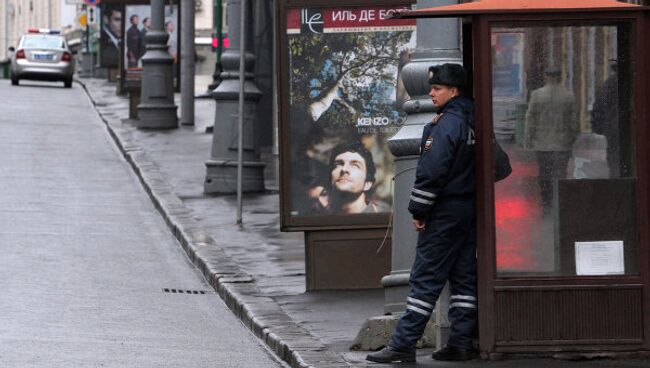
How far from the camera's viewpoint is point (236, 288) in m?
13.6

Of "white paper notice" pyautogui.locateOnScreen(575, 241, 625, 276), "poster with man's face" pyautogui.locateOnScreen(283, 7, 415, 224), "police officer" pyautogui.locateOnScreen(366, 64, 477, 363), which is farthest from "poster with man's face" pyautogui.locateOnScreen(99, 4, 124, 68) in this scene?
"white paper notice" pyautogui.locateOnScreen(575, 241, 625, 276)

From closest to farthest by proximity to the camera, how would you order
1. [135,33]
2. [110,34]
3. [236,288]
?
[236,288], [135,33], [110,34]

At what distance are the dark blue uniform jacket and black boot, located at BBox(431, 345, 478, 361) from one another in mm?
782

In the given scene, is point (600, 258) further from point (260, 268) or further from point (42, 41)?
point (42, 41)

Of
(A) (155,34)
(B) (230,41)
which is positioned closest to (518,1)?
(B) (230,41)

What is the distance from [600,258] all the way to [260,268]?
18.2 feet

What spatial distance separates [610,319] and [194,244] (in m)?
7.24

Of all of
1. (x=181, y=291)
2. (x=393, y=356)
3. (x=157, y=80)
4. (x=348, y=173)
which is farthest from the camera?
(x=157, y=80)

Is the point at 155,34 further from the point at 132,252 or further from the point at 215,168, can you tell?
the point at 132,252

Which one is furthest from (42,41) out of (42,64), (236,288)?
(236,288)

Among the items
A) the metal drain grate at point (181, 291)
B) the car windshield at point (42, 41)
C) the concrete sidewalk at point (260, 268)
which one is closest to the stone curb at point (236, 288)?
the concrete sidewalk at point (260, 268)

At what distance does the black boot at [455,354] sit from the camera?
9.68m

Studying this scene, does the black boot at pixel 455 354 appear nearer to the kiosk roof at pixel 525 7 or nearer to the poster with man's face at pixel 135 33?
the kiosk roof at pixel 525 7

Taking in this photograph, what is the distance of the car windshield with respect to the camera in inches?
1970
